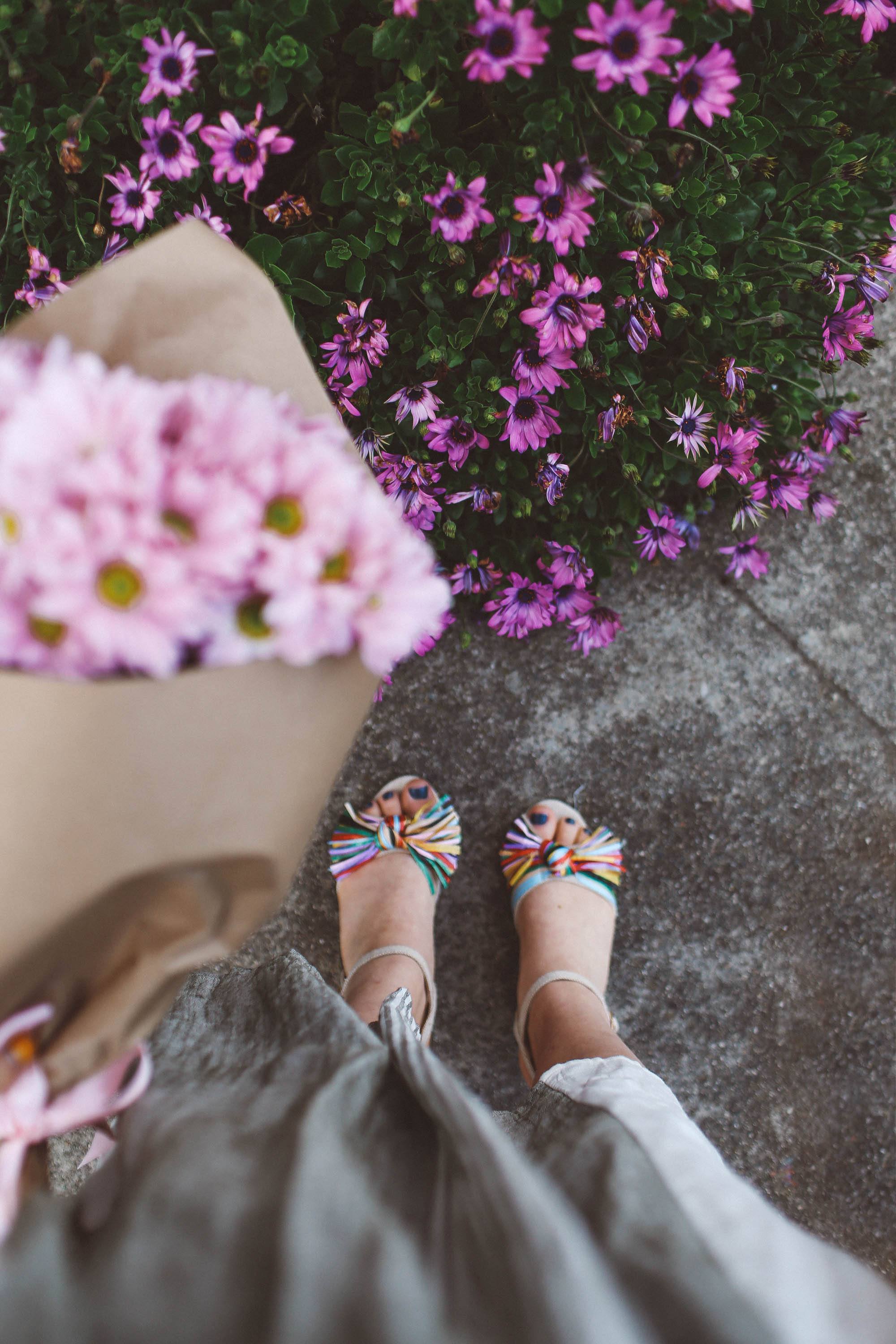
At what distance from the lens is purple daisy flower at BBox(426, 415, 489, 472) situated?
1.00 meters

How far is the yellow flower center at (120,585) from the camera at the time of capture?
386mm

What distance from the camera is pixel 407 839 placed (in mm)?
1405

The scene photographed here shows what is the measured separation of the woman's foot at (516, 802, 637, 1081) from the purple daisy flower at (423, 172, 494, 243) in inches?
37.1

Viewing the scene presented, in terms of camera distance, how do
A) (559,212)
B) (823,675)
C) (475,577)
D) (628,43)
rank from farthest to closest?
1. (823,675)
2. (475,577)
3. (559,212)
4. (628,43)

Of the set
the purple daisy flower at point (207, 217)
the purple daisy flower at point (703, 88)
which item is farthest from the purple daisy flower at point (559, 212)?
the purple daisy flower at point (207, 217)

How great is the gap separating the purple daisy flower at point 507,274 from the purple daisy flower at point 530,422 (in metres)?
0.13

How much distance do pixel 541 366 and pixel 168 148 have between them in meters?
0.46

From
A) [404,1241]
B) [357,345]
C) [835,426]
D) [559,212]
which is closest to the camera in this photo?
[404,1241]

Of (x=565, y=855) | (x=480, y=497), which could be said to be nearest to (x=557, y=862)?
(x=565, y=855)

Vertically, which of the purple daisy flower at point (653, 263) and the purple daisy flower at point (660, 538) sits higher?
the purple daisy flower at point (653, 263)

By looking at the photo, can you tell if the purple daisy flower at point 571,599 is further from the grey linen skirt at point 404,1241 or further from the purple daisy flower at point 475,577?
the grey linen skirt at point 404,1241

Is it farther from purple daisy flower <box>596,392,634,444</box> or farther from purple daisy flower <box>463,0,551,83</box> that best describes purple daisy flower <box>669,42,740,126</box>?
purple daisy flower <box>596,392,634,444</box>

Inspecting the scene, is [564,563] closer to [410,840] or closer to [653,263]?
[653,263]

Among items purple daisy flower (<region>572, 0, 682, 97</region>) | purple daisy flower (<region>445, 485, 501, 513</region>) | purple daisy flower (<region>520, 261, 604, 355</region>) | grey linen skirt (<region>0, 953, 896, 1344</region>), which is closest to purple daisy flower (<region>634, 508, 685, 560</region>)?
purple daisy flower (<region>445, 485, 501, 513</region>)
